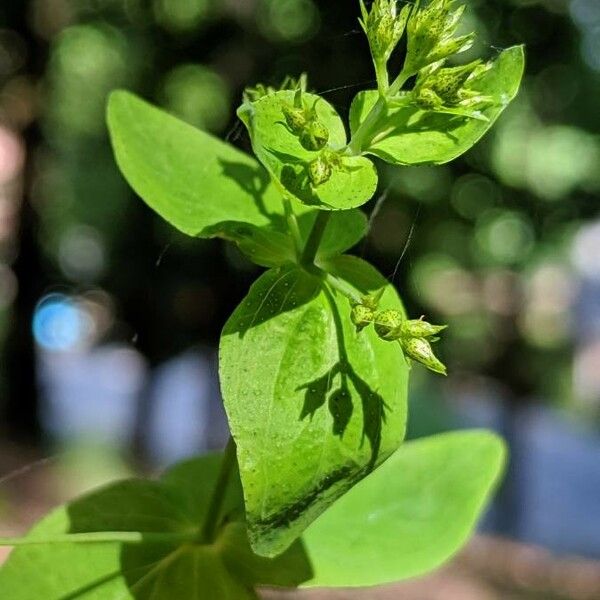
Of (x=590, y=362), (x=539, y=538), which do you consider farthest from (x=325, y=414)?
(x=590, y=362)

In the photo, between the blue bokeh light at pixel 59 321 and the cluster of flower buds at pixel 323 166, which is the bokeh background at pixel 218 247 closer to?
the blue bokeh light at pixel 59 321

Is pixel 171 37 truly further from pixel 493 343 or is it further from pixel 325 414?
pixel 325 414

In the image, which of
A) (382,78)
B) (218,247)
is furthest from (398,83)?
(218,247)

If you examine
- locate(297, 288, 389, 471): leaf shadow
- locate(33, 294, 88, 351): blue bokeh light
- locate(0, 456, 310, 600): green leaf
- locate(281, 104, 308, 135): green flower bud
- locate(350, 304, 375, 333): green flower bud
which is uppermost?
locate(281, 104, 308, 135): green flower bud

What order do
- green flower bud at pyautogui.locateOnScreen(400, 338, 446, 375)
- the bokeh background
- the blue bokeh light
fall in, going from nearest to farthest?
green flower bud at pyautogui.locateOnScreen(400, 338, 446, 375)
the bokeh background
the blue bokeh light

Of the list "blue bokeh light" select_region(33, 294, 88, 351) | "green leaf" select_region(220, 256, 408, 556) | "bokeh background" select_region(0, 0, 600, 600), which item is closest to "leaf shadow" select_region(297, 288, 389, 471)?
"green leaf" select_region(220, 256, 408, 556)

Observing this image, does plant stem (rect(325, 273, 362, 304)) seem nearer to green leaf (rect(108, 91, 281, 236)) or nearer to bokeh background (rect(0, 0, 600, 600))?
green leaf (rect(108, 91, 281, 236))

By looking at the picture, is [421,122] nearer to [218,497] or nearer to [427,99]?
[427,99]

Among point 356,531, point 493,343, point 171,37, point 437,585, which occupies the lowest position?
point 437,585
